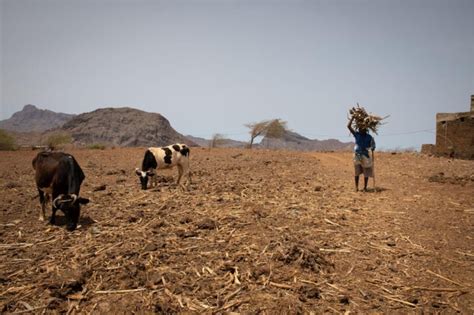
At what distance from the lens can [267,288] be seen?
4.24 metres

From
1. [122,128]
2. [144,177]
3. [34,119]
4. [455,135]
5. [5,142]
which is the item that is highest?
[34,119]

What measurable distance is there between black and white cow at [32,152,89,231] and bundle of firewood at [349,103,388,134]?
24.4ft

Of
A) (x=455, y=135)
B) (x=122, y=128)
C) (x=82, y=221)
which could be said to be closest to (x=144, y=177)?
(x=82, y=221)

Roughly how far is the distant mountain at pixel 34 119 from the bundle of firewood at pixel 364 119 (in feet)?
421

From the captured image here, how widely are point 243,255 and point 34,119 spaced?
152083 mm

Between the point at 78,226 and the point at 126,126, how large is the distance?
55870 mm

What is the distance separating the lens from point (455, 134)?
19.4 meters

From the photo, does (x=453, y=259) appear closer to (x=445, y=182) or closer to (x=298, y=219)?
(x=298, y=219)

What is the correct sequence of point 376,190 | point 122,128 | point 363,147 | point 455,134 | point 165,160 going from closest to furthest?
1. point 363,147
2. point 376,190
3. point 165,160
4. point 455,134
5. point 122,128

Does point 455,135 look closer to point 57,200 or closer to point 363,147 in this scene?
point 363,147

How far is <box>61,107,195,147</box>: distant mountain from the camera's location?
55.4 metres

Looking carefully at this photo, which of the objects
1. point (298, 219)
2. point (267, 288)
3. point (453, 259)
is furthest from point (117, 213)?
point (453, 259)

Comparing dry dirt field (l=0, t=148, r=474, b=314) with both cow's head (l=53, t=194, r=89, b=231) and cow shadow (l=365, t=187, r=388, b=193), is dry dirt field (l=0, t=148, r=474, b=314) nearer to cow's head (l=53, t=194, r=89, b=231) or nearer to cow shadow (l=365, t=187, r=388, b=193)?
cow's head (l=53, t=194, r=89, b=231)

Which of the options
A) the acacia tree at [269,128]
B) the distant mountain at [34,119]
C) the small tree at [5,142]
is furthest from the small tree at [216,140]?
the distant mountain at [34,119]
